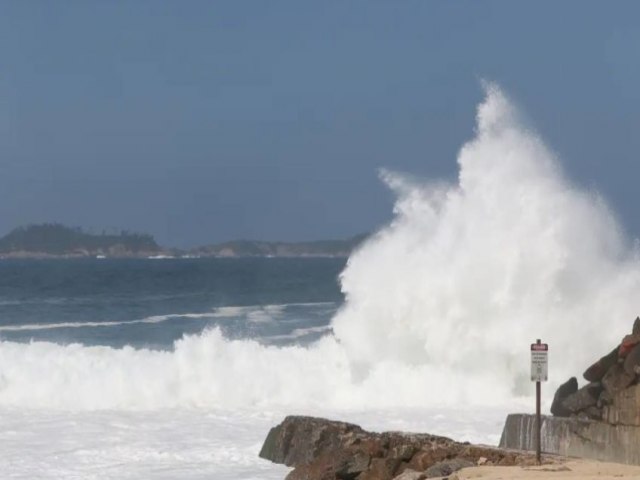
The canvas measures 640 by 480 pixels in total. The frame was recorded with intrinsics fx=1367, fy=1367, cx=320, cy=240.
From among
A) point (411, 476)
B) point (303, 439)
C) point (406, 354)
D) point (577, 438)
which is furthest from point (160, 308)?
point (411, 476)

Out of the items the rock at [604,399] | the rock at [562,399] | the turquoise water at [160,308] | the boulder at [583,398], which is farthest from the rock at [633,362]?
the turquoise water at [160,308]

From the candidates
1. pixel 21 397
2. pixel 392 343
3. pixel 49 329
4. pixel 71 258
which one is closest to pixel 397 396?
pixel 392 343

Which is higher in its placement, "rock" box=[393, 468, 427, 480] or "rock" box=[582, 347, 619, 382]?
"rock" box=[582, 347, 619, 382]

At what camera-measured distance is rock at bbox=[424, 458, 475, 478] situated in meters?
14.8

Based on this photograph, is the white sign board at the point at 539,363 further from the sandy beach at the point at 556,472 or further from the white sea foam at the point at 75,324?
the white sea foam at the point at 75,324

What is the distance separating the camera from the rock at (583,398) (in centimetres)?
1739

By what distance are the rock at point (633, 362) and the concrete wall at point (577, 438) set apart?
715mm

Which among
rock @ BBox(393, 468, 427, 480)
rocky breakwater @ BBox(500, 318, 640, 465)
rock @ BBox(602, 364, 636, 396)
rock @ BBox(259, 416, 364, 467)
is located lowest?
rock @ BBox(393, 468, 427, 480)

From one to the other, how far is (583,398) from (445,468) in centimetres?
332

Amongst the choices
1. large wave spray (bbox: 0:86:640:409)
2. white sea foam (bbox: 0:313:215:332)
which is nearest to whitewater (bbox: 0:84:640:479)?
large wave spray (bbox: 0:86:640:409)

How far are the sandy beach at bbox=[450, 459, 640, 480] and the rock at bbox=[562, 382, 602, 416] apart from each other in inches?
75.5

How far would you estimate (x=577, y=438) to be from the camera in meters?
17.0

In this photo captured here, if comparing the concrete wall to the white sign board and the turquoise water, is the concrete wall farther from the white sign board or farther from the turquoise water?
the turquoise water

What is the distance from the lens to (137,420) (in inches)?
874
